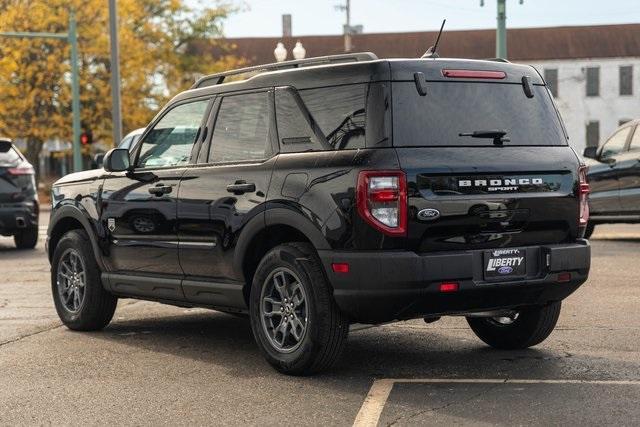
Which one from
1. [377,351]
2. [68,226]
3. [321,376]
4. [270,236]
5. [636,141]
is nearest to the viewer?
[321,376]

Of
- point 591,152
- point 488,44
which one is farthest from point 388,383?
point 488,44

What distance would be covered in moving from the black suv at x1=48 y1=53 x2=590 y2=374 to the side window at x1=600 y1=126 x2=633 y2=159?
9050 mm

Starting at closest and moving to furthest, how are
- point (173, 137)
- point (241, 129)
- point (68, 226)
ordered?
1. point (241, 129)
2. point (173, 137)
3. point (68, 226)

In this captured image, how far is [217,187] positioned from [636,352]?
289cm

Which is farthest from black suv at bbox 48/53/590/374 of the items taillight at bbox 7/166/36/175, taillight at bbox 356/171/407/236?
taillight at bbox 7/166/36/175

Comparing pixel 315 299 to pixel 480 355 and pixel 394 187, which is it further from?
pixel 480 355

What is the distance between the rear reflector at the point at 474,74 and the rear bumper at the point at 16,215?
1108cm

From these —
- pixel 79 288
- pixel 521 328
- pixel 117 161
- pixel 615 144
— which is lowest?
pixel 521 328

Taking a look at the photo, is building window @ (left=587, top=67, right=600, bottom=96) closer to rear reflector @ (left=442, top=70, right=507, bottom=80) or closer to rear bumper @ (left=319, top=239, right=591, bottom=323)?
rear reflector @ (left=442, top=70, right=507, bottom=80)

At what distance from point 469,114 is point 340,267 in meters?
1.22

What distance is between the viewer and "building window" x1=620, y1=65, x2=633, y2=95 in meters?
65.8

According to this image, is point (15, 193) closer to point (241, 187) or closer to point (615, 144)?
point (615, 144)

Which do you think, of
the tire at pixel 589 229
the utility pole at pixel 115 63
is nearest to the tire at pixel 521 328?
the tire at pixel 589 229

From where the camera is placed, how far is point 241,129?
736cm
